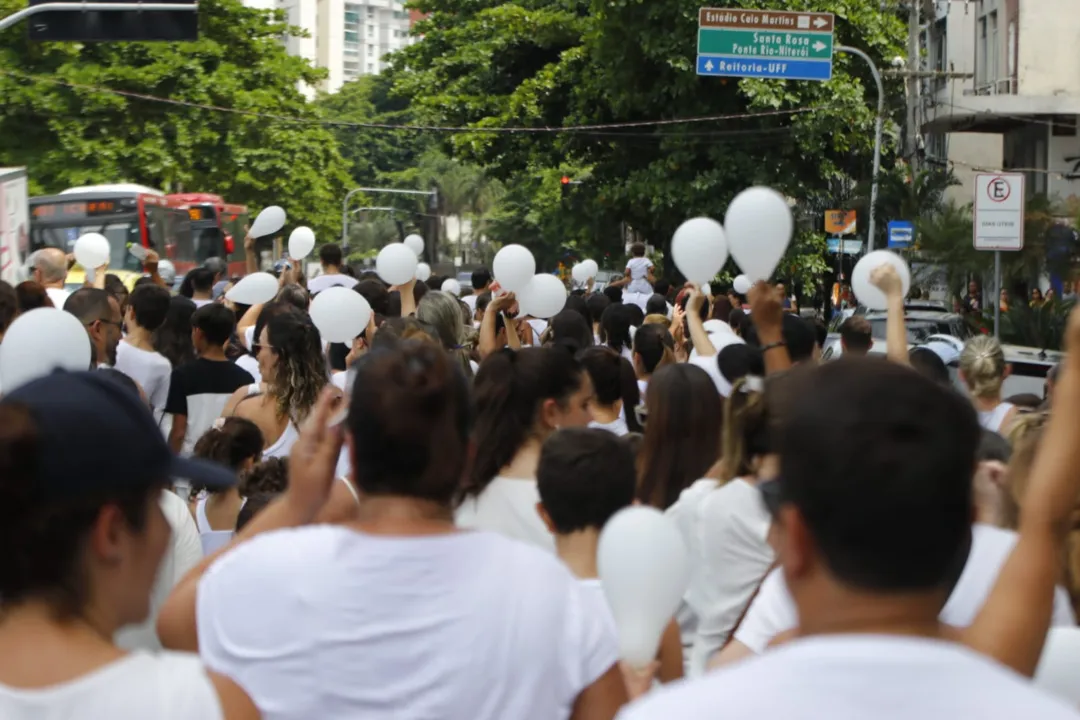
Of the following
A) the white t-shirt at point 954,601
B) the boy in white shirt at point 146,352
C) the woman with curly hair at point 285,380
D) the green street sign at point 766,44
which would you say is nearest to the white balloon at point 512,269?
the boy in white shirt at point 146,352

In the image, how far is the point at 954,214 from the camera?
83.6ft

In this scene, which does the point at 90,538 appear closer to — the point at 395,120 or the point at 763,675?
the point at 763,675

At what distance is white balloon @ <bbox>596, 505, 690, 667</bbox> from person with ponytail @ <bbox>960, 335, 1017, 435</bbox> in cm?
450

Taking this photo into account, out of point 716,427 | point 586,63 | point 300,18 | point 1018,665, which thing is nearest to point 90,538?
point 1018,665

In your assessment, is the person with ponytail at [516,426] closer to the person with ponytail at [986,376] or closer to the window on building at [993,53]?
the person with ponytail at [986,376]

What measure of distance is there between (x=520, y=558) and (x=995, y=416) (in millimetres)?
4694

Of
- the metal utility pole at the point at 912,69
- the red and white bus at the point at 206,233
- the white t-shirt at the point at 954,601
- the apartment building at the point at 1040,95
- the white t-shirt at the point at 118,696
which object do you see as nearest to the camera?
the white t-shirt at the point at 118,696

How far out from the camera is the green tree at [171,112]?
33.5 m

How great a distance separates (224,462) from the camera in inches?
205

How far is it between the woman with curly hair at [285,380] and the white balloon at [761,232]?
165 cm

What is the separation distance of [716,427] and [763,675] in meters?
3.14

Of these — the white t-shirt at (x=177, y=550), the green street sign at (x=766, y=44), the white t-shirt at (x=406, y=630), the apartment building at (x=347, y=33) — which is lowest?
the white t-shirt at (x=177, y=550)

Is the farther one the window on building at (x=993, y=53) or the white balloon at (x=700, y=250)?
the window on building at (x=993, y=53)

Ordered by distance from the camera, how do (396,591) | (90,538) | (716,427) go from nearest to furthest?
(90,538) → (396,591) → (716,427)
